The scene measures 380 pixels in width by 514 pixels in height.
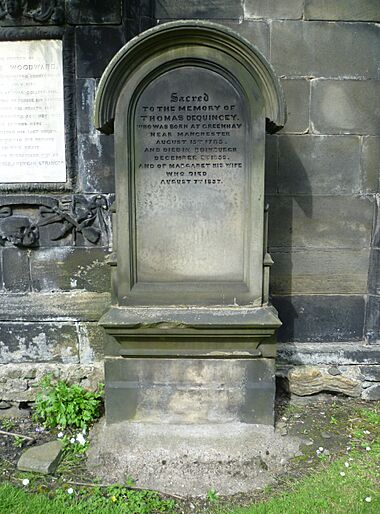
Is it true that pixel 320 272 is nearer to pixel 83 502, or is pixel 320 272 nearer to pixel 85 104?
pixel 85 104

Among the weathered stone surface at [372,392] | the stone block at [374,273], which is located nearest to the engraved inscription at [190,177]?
the stone block at [374,273]

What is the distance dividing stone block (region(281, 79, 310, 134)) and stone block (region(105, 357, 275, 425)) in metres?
1.94

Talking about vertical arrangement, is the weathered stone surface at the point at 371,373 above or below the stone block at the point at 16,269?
below

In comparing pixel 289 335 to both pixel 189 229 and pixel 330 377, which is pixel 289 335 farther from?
pixel 189 229

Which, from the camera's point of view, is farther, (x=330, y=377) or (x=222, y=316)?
(x=330, y=377)

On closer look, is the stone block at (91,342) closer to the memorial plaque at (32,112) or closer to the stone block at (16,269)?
the stone block at (16,269)

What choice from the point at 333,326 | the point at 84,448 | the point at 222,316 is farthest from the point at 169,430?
the point at 333,326

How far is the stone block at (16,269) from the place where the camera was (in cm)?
389

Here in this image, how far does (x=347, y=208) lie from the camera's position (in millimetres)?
3906

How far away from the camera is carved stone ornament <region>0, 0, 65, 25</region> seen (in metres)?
3.59

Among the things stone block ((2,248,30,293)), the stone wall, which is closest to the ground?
the stone wall

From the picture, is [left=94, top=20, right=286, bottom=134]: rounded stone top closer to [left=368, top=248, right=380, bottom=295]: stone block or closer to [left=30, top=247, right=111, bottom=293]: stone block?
[left=30, top=247, right=111, bottom=293]: stone block

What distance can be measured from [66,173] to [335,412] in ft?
9.52

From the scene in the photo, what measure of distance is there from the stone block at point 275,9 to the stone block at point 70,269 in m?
2.29
